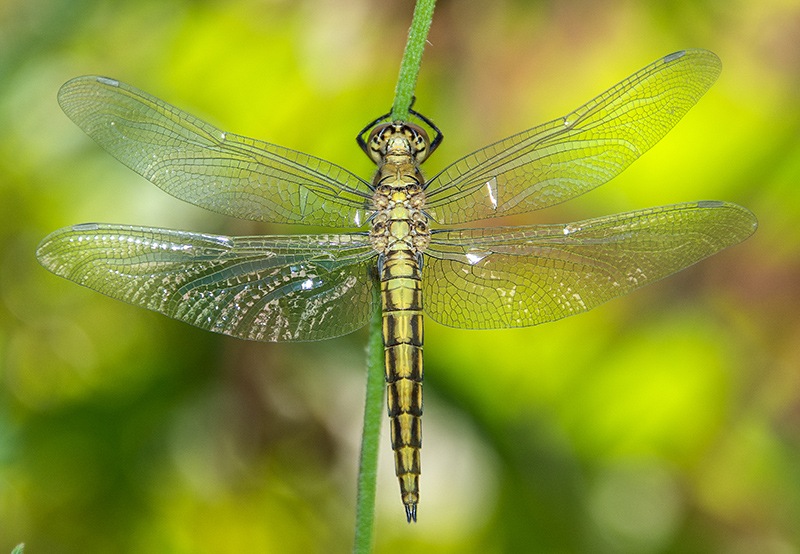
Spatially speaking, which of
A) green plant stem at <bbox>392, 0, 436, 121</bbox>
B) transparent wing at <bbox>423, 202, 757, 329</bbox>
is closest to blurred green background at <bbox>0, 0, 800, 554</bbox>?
transparent wing at <bbox>423, 202, 757, 329</bbox>

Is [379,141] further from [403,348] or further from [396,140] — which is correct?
[403,348]

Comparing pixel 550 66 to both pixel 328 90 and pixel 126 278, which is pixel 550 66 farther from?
pixel 126 278

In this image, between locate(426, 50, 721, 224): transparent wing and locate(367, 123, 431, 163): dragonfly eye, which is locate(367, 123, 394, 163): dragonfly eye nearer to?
locate(367, 123, 431, 163): dragonfly eye

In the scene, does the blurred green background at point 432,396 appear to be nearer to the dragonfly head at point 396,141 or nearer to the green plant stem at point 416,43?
the dragonfly head at point 396,141

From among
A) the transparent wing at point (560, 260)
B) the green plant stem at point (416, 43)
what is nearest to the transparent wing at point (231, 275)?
the transparent wing at point (560, 260)

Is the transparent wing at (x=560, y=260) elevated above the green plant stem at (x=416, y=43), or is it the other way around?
the green plant stem at (x=416, y=43)

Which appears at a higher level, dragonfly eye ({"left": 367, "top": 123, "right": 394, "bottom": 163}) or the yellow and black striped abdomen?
dragonfly eye ({"left": 367, "top": 123, "right": 394, "bottom": 163})
